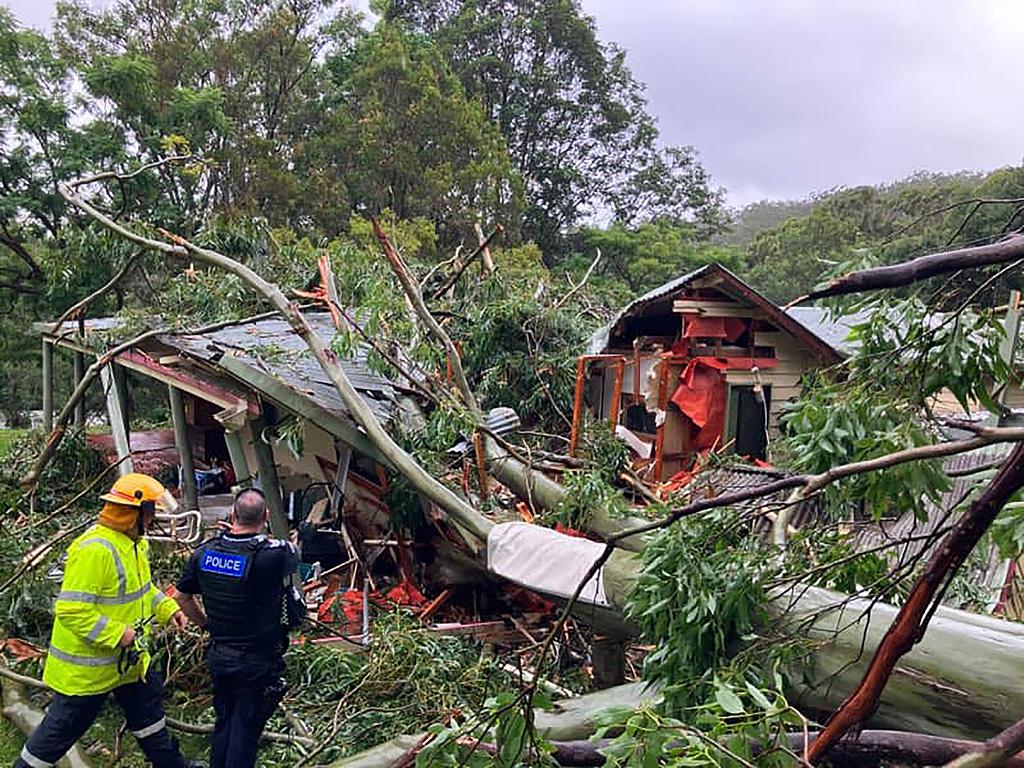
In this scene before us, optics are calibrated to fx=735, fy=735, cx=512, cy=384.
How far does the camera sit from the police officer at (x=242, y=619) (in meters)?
3.52

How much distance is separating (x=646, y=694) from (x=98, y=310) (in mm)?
14505

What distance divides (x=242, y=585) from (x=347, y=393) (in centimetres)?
215

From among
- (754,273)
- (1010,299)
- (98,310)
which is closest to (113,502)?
(1010,299)

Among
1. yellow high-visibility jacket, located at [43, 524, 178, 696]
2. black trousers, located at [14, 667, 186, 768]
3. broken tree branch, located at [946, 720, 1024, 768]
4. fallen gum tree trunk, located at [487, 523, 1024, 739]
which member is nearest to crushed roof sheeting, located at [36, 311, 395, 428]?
yellow high-visibility jacket, located at [43, 524, 178, 696]

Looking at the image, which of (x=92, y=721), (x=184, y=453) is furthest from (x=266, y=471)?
(x=92, y=721)

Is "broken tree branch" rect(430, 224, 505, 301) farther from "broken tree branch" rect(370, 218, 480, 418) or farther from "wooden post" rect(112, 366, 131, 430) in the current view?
"wooden post" rect(112, 366, 131, 430)

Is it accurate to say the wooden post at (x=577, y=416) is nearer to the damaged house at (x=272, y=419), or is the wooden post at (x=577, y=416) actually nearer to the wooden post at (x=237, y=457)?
the damaged house at (x=272, y=419)

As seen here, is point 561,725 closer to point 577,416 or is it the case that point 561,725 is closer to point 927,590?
point 927,590

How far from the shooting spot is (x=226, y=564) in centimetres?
350

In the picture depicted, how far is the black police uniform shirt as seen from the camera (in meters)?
3.51

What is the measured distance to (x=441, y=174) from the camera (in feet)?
67.0

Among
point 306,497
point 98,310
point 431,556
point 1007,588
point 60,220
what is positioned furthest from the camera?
point 60,220

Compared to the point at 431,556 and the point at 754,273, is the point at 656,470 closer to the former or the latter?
the point at 431,556

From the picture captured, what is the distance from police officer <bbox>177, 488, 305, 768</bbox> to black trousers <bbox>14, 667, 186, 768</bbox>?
11.0 inches
